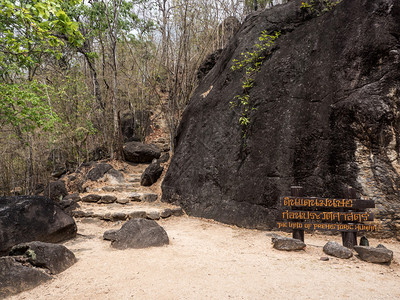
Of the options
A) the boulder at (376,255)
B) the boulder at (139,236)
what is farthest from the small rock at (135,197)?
the boulder at (376,255)

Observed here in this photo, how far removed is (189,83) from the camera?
12656mm

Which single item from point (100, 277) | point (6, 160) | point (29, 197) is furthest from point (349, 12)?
point (6, 160)

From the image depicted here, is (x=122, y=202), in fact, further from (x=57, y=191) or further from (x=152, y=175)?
(x=57, y=191)

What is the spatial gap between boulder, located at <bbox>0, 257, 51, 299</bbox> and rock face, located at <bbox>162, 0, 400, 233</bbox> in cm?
426

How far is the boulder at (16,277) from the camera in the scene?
2.89 meters

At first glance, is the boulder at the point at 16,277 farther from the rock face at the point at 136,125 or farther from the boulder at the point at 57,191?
the rock face at the point at 136,125

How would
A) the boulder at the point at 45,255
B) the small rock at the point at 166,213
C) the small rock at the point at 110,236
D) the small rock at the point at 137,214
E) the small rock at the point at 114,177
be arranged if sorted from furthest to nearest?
the small rock at the point at 114,177 → the small rock at the point at 166,213 → the small rock at the point at 137,214 → the small rock at the point at 110,236 → the boulder at the point at 45,255

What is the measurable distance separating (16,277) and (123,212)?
13.0 feet

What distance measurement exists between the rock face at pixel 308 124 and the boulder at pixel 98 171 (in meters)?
3.76

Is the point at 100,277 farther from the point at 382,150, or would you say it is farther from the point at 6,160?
the point at 6,160

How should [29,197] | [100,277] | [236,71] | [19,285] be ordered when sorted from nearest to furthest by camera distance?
1. [19,285]
2. [100,277]
3. [29,197]
4. [236,71]

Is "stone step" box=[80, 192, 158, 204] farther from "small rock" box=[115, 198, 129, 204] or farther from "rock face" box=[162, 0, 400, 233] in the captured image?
"rock face" box=[162, 0, 400, 233]

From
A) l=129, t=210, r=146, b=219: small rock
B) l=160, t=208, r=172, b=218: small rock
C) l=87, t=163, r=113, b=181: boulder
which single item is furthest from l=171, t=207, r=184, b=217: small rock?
l=87, t=163, r=113, b=181: boulder

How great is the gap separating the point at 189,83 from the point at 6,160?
352 inches
